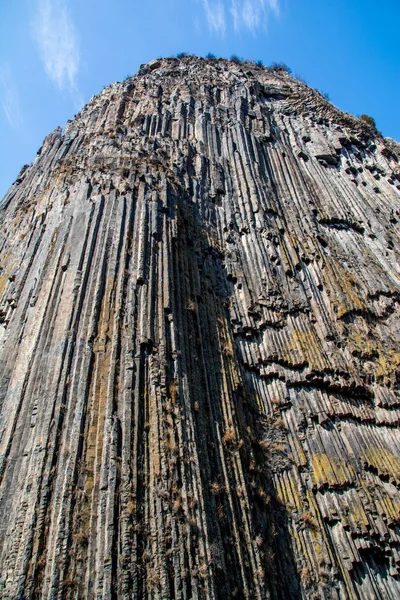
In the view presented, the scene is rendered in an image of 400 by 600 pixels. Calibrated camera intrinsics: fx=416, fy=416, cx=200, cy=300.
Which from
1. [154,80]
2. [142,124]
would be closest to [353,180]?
[142,124]

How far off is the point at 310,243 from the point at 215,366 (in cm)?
728

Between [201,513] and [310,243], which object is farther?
[310,243]

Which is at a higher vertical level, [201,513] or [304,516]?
[304,516]

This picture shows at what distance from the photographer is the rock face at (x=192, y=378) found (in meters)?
6.46

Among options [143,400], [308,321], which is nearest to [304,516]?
[143,400]

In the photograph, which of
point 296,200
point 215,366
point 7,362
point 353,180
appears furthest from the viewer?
point 353,180

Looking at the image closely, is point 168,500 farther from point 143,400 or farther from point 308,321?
point 308,321

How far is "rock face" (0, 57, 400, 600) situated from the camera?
6.46 metres

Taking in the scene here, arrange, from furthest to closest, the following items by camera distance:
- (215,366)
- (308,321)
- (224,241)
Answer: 1. (224,241)
2. (308,321)
3. (215,366)

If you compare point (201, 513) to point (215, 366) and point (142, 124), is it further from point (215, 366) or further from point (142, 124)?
point (142, 124)

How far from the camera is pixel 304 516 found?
9227mm

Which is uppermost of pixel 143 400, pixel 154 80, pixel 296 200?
pixel 154 80

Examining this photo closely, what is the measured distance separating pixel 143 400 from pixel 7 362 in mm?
3101

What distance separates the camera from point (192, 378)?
9.23 meters
